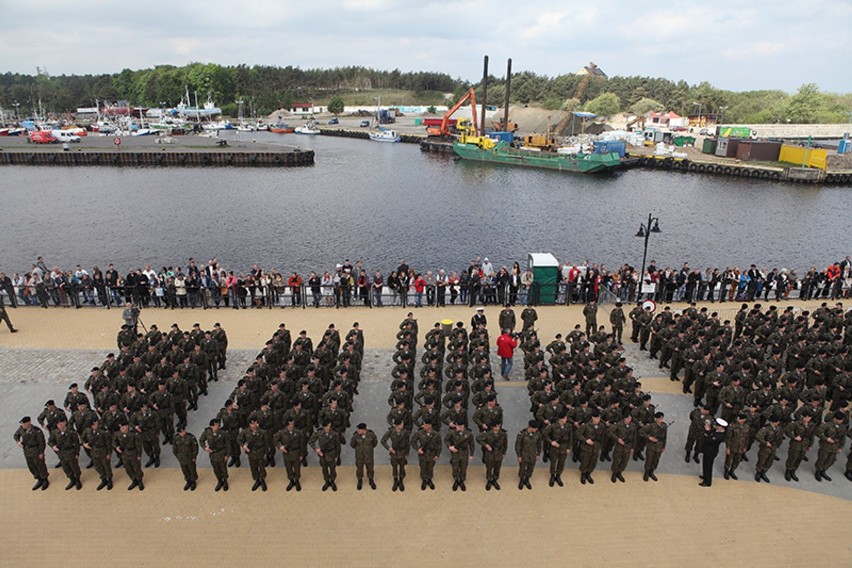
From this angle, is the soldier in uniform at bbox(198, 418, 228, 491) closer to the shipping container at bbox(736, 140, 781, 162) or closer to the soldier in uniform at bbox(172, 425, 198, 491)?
the soldier in uniform at bbox(172, 425, 198, 491)

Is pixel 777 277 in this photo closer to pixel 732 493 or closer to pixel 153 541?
pixel 732 493

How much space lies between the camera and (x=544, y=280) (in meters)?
20.0

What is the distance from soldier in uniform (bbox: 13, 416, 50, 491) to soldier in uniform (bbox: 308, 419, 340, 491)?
4821mm

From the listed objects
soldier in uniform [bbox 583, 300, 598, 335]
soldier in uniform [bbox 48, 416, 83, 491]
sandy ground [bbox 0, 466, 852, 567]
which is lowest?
sandy ground [bbox 0, 466, 852, 567]

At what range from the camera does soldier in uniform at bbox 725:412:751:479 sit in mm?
10398

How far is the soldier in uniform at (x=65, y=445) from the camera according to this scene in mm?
9867

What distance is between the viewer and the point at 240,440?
10.0 metres

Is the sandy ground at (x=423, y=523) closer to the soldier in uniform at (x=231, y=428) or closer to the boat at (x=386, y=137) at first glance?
the soldier in uniform at (x=231, y=428)

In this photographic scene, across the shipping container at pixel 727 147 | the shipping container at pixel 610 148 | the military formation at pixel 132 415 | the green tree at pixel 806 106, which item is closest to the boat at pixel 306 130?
the shipping container at pixel 610 148

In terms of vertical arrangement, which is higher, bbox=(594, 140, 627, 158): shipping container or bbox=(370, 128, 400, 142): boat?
bbox=(370, 128, 400, 142): boat

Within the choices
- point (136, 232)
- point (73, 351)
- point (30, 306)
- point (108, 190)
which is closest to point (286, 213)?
point (136, 232)

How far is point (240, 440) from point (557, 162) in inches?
2478

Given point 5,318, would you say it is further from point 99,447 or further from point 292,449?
point 292,449

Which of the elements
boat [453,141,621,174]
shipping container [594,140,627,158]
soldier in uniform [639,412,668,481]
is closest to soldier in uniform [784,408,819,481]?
soldier in uniform [639,412,668,481]
